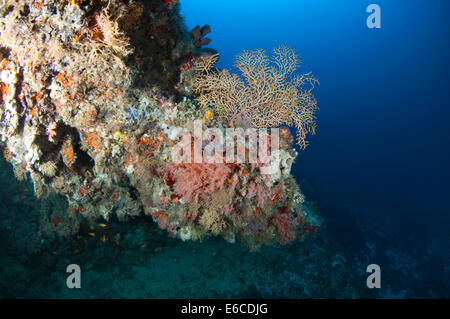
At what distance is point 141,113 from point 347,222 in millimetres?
15452

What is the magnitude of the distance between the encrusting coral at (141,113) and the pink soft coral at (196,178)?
19 millimetres

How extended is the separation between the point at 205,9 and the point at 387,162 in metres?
129

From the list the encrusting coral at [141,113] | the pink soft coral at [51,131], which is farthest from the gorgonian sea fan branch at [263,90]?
the pink soft coral at [51,131]

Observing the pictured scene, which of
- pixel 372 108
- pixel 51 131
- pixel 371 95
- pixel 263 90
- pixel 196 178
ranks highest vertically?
pixel 371 95

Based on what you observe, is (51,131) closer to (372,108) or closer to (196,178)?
(196,178)

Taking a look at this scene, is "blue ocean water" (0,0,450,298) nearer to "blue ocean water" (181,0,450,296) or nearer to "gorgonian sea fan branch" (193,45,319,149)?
"blue ocean water" (181,0,450,296)

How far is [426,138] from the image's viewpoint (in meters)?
44.7

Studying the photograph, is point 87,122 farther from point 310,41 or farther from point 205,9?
point 205,9

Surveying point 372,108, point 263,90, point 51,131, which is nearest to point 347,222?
point 263,90

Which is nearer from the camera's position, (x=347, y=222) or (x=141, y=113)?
(x=141, y=113)

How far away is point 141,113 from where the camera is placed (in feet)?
13.3

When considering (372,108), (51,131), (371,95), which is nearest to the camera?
(51,131)

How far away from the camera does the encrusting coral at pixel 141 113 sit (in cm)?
351

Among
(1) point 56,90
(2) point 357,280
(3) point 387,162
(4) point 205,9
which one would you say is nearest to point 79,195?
(1) point 56,90
